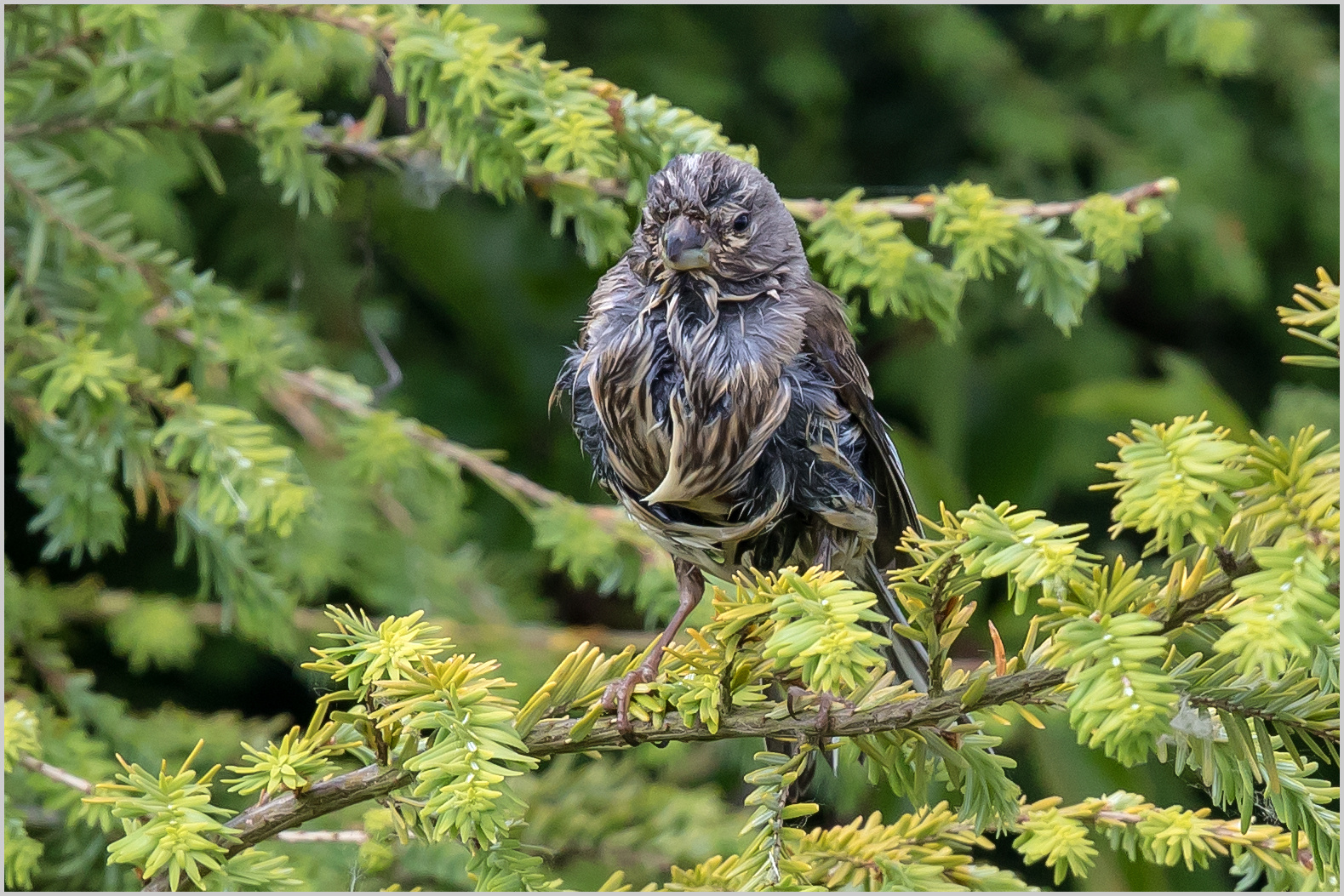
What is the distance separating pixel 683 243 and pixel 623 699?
0.45m

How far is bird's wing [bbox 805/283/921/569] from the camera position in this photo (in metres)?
1.22

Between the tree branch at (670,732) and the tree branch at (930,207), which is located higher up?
the tree branch at (930,207)

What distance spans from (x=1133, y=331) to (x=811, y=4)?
4.20 feet

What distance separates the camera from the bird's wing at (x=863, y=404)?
122cm

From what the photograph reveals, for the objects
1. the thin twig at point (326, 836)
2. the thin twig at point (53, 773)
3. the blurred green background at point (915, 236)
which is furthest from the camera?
the blurred green background at point (915, 236)

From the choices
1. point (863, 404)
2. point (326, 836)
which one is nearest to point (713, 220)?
point (863, 404)

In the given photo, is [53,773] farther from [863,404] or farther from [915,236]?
[915,236]

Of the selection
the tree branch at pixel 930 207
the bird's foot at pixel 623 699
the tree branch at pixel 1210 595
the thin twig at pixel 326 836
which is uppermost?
the tree branch at pixel 930 207

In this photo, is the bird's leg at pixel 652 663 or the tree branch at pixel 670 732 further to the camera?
the bird's leg at pixel 652 663

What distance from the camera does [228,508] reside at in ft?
4.16

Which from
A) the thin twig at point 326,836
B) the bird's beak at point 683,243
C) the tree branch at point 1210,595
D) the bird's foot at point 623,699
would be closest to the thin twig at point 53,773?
the thin twig at point 326,836

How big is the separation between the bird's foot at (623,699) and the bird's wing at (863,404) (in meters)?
0.35

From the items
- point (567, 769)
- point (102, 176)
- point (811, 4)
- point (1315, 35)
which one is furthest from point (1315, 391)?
point (102, 176)

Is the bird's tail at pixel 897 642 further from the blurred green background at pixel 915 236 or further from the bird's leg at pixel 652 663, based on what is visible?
the blurred green background at pixel 915 236
